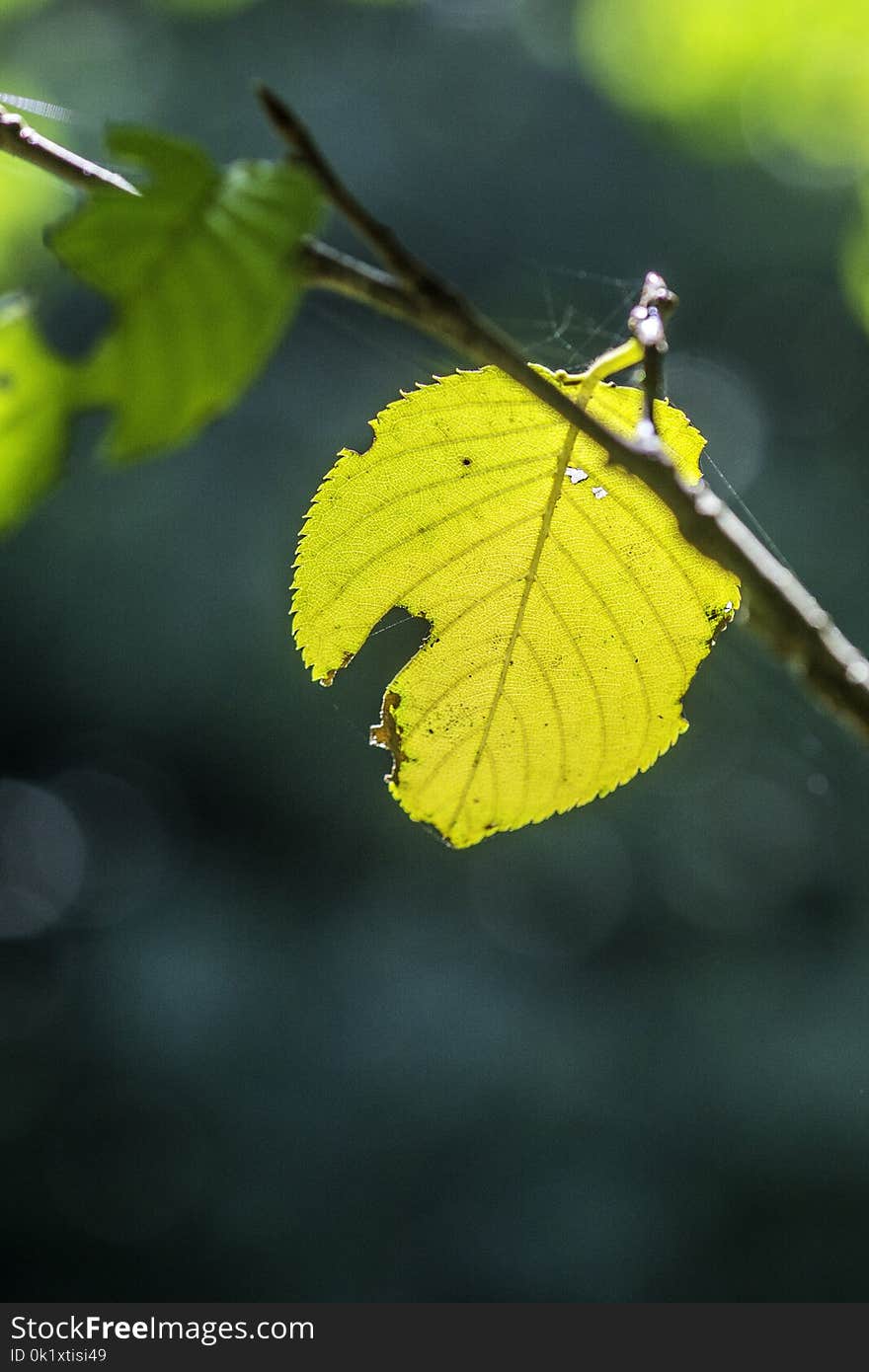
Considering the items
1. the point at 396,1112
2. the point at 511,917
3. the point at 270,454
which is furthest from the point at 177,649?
the point at 396,1112

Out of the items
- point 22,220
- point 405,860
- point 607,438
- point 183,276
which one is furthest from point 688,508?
point 405,860

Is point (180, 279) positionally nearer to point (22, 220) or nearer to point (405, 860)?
point (22, 220)

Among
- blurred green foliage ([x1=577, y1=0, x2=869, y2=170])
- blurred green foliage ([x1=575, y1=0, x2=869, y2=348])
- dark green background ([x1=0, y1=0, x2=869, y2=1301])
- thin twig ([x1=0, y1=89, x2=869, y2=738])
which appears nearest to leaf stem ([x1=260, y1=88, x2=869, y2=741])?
thin twig ([x1=0, y1=89, x2=869, y2=738])

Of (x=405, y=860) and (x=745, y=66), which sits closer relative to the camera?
(x=745, y=66)

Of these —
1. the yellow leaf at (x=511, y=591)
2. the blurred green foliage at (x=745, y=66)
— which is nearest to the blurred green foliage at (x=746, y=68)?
the blurred green foliage at (x=745, y=66)

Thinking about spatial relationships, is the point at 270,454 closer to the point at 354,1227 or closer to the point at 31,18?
the point at 31,18

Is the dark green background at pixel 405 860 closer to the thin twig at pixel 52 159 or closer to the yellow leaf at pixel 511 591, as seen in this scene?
the yellow leaf at pixel 511 591
